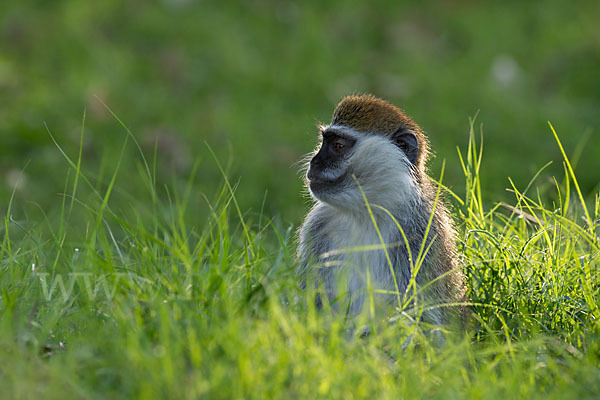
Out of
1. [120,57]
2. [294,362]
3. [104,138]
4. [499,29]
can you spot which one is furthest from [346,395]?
[499,29]

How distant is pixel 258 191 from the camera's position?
659cm

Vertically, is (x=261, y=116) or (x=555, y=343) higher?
(x=555, y=343)

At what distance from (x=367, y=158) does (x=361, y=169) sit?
0.20 ft

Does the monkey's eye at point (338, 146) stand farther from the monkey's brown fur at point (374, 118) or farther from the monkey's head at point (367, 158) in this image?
the monkey's brown fur at point (374, 118)

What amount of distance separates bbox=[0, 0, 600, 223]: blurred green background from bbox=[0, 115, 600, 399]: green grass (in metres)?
2.69

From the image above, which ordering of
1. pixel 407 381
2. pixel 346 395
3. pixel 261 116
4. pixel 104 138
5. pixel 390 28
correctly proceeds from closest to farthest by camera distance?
pixel 346 395 < pixel 407 381 < pixel 104 138 < pixel 261 116 < pixel 390 28

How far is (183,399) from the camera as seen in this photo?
2357mm

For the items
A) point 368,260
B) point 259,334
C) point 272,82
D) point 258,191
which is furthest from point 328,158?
point 272,82

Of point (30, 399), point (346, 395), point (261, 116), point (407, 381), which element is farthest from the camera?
point (261, 116)

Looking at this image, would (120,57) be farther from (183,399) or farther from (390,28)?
(183,399)

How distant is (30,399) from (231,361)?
2.02 ft

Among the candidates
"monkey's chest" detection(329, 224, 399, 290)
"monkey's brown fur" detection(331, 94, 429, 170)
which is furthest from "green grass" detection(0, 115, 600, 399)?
"monkey's brown fur" detection(331, 94, 429, 170)

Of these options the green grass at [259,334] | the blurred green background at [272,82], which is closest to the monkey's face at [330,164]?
the green grass at [259,334]

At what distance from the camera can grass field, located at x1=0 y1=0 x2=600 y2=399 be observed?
2584 mm
